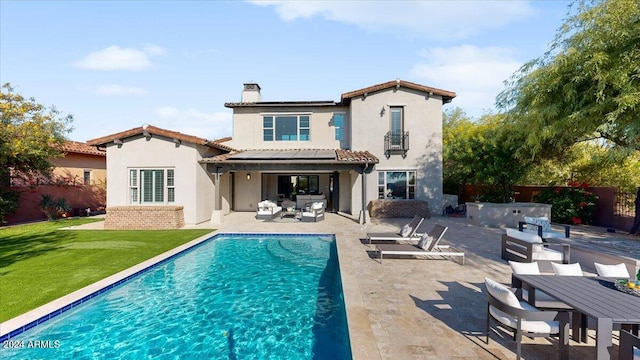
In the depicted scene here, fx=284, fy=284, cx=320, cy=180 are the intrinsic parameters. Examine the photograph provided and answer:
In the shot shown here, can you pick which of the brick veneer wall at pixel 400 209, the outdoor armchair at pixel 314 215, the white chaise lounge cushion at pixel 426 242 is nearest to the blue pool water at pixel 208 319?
the white chaise lounge cushion at pixel 426 242

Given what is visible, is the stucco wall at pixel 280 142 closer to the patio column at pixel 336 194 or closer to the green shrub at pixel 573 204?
the patio column at pixel 336 194

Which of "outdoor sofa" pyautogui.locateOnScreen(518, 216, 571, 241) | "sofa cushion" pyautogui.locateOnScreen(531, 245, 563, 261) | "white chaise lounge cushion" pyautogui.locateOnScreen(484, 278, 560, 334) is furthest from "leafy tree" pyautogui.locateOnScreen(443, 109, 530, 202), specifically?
"white chaise lounge cushion" pyautogui.locateOnScreen(484, 278, 560, 334)

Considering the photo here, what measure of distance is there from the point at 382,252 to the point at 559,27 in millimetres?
12805

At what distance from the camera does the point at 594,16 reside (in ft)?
34.5

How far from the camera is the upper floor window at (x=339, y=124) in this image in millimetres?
23172

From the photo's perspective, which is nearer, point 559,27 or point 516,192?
point 559,27

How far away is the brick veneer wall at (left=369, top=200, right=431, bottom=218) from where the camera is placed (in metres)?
19.9

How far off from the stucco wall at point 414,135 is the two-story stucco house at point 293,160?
72mm

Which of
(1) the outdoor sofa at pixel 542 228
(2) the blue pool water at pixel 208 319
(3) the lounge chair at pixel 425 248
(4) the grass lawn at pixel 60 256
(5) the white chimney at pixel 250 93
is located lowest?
(2) the blue pool water at pixel 208 319

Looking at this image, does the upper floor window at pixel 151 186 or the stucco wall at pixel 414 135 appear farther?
the stucco wall at pixel 414 135

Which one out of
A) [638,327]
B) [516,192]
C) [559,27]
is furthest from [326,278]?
[516,192]

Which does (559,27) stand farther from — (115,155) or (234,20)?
(115,155)

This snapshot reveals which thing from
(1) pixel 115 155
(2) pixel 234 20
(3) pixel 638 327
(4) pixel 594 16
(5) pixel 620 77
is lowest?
(3) pixel 638 327

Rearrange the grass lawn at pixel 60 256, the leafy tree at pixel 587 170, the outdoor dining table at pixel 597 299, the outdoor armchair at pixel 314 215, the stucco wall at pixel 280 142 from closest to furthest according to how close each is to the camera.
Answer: the outdoor dining table at pixel 597 299 < the grass lawn at pixel 60 256 < the leafy tree at pixel 587 170 < the outdoor armchair at pixel 314 215 < the stucco wall at pixel 280 142
